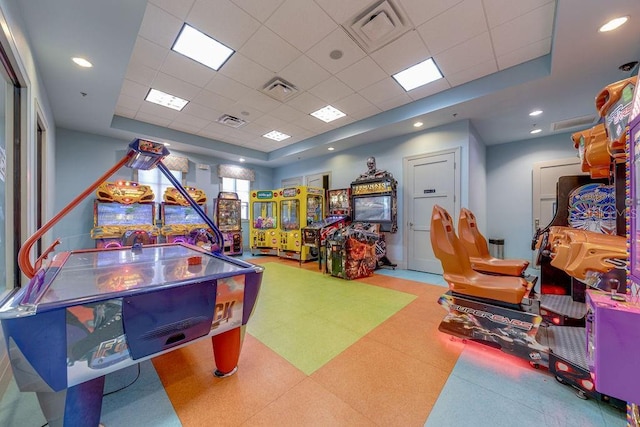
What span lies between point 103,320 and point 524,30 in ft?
14.3

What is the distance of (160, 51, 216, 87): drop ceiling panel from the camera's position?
10.6 feet

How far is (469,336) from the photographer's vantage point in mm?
2133

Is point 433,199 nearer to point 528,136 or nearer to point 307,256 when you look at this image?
point 528,136

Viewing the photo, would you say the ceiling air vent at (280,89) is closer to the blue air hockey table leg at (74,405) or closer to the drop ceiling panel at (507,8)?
the drop ceiling panel at (507,8)

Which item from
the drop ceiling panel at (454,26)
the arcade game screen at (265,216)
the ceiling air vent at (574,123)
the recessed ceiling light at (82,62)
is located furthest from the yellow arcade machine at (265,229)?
the ceiling air vent at (574,123)

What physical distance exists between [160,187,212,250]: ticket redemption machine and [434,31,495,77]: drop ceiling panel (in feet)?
17.4

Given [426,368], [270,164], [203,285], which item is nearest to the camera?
[203,285]

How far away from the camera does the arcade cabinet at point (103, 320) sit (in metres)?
0.94

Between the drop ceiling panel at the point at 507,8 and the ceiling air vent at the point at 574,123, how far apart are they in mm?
3230

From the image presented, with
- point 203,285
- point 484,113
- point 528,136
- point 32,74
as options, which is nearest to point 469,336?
point 203,285

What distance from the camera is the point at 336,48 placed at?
10.0 ft

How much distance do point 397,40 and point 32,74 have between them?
13.0 ft

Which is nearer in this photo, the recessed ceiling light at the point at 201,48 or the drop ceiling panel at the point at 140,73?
the recessed ceiling light at the point at 201,48

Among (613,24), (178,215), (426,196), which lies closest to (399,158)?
(426,196)
